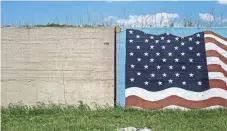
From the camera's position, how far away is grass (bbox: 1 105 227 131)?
7.68 m

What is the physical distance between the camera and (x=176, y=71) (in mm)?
10281

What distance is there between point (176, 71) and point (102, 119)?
2582 millimetres

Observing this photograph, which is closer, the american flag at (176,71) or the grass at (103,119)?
the grass at (103,119)

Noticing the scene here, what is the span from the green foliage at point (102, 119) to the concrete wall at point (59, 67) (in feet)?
1.00

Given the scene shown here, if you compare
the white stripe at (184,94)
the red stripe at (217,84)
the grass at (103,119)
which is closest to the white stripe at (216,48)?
the red stripe at (217,84)

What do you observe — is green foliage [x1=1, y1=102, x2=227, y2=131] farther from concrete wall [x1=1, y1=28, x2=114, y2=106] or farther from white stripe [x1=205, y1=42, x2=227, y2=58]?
white stripe [x1=205, y1=42, x2=227, y2=58]

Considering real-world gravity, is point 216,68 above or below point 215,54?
below

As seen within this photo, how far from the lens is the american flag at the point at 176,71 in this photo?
33.5 feet

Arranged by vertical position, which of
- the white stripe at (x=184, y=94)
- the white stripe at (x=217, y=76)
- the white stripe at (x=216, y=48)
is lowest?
the white stripe at (x=184, y=94)

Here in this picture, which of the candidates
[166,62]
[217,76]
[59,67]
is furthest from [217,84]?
[59,67]

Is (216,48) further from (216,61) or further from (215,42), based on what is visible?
(216,61)

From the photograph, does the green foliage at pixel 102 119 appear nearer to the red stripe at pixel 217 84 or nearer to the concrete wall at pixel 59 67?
the concrete wall at pixel 59 67

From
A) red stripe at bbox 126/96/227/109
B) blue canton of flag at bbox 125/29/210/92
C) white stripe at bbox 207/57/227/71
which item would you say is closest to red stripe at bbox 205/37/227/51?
blue canton of flag at bbox 125/29/210/92

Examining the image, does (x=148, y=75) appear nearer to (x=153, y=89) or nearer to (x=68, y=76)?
(x=153, y=89)
